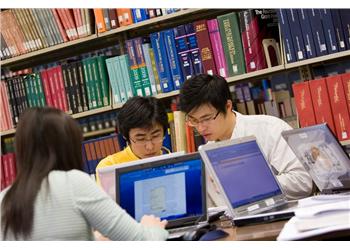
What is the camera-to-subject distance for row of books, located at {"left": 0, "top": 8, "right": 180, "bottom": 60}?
3.79 meters

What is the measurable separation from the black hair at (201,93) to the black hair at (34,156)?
1.13 m

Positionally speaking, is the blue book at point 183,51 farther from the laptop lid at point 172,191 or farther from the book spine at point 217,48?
the laptop lid at point 172,191

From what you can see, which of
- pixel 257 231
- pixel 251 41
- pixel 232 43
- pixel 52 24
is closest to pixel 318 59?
pixel 251 41

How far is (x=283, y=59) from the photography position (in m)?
3.46

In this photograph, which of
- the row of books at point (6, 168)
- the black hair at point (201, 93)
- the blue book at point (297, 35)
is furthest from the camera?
the row of books at point (6, 168)

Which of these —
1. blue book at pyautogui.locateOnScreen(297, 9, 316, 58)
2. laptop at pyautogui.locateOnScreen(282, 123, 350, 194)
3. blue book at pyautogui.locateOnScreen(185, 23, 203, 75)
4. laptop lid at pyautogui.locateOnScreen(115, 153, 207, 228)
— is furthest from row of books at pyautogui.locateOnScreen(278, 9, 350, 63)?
laptop lid at pyautogui.locateOnScreen(115, 153, 207, 228)

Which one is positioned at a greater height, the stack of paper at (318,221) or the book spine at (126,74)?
the book spine at (126,74)

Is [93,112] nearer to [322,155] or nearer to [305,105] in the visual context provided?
[305,105]

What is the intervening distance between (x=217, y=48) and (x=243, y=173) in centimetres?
140

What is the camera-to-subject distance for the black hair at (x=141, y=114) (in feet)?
9.80

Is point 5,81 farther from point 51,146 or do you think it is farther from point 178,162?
point 51,146

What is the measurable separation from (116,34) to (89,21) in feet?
0.60

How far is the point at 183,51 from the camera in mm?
3646

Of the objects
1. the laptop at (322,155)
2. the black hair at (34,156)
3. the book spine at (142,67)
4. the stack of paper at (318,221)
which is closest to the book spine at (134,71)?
the book spine at (142,67)
